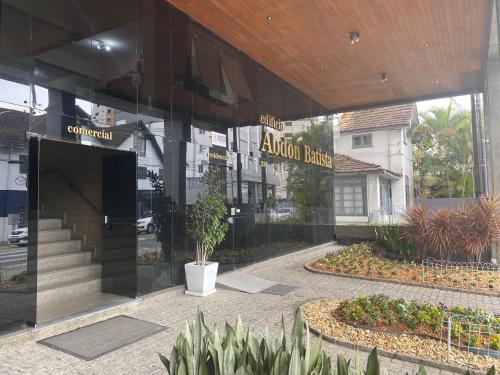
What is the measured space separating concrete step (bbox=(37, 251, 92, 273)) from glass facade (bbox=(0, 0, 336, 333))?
0.02m

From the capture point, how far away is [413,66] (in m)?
9.72

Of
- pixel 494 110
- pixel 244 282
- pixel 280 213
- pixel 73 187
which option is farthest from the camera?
pixel 280 213

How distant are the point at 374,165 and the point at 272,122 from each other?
33.6 ft

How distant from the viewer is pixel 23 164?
14.5 feet

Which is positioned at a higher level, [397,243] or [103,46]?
[103,46]

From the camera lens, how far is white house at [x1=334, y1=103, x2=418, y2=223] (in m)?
18.8

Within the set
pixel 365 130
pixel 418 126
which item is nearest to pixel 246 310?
pixel 365 130

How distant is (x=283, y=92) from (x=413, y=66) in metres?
3.54

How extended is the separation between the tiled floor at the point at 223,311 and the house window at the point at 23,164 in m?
2.02

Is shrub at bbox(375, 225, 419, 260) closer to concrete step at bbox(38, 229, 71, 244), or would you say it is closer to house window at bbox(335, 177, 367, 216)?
concrete step at bbox(38, 229, 71, 244)

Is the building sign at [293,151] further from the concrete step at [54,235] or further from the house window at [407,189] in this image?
the house window at [407,189]

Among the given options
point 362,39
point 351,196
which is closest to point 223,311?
point 362,39

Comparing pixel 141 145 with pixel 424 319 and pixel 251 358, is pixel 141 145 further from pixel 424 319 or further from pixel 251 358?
pixel 424 319

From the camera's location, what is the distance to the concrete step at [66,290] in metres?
5.38
